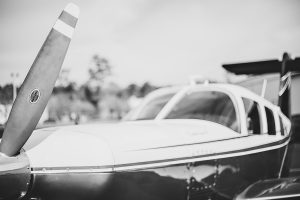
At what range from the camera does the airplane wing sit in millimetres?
2973

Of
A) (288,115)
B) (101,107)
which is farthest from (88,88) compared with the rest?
(288,115)

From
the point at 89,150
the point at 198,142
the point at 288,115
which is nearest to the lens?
the point at 89,150

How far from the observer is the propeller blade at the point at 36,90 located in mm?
2520

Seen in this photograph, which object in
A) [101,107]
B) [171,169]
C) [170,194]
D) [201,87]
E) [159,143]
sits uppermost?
[201,87]

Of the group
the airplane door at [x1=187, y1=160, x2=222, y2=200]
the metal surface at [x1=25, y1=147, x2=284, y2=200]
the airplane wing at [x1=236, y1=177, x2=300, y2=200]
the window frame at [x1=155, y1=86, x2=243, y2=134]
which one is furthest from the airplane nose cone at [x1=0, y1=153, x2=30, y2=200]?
the airplane wing at [x1=236, y1=177, x2=300, y2=200]

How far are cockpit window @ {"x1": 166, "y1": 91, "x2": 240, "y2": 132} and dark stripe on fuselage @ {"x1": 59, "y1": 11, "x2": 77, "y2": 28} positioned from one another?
168 centimetres

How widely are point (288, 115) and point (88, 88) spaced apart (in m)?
74.4

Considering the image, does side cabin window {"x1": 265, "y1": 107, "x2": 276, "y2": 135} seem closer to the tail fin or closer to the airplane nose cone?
the tail fin

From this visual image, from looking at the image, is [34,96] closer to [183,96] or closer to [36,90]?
[36,90]

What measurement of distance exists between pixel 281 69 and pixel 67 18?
4009mm

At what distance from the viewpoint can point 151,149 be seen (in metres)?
3.07

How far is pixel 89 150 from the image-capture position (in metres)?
2.75

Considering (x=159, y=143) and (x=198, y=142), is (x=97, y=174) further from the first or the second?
(x=198, y=142)

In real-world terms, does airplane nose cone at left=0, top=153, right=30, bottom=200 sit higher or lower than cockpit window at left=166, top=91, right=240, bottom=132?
lower
